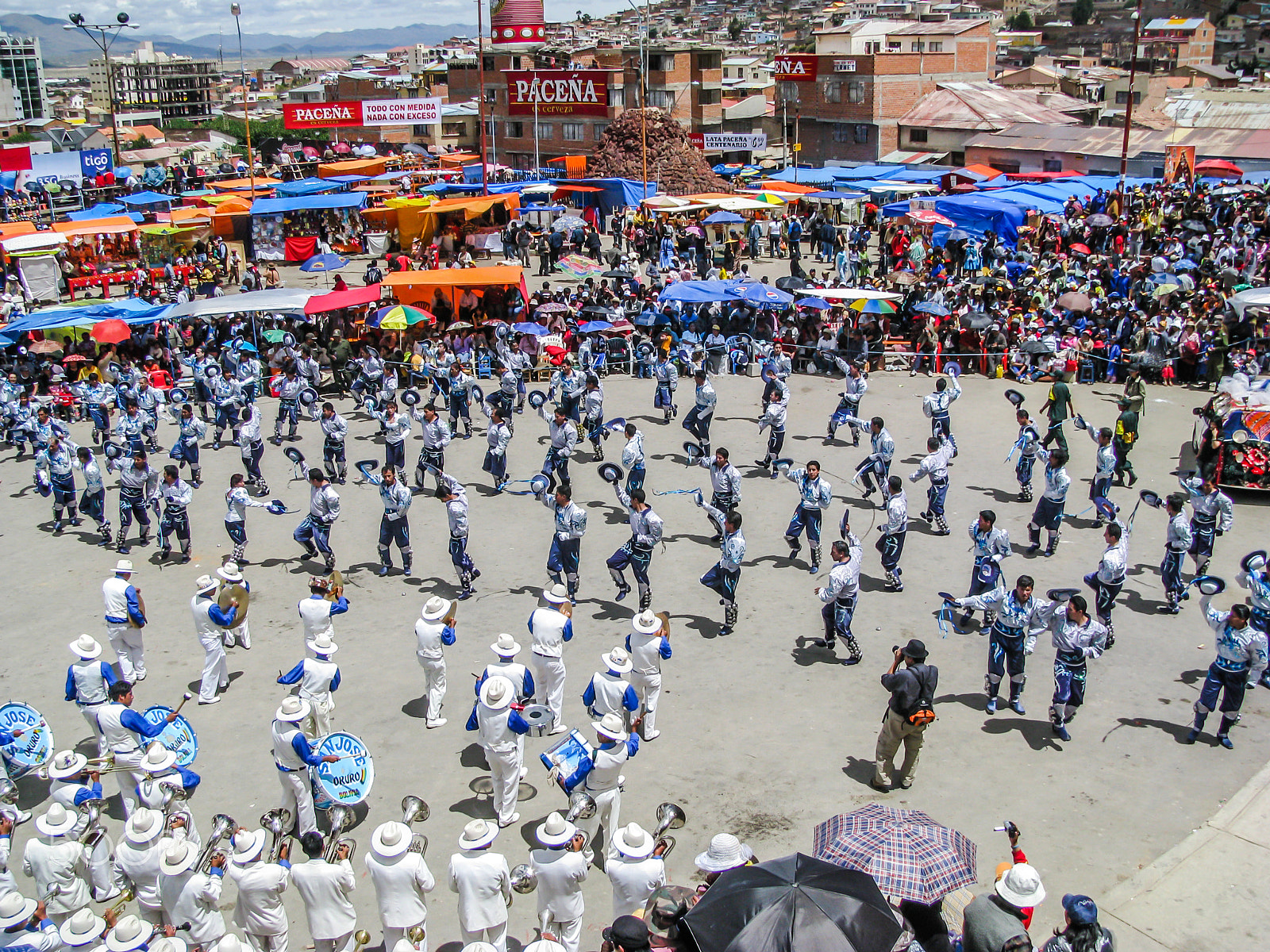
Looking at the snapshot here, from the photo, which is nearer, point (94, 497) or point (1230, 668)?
point (1230, 668)

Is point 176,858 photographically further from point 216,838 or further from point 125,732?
point 125,732

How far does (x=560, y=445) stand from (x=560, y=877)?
334 inches

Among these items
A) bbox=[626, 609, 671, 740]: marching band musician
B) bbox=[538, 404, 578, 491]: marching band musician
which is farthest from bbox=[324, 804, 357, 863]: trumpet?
bbox=[538, 404, 578, 491]: marching band musician

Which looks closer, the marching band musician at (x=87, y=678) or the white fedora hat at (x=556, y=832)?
the white fedora hat at (x=556, y=832)

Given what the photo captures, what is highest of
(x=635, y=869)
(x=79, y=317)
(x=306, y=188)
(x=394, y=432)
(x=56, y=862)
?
(x=306, y=188)

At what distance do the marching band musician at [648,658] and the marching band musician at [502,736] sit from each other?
128 cm

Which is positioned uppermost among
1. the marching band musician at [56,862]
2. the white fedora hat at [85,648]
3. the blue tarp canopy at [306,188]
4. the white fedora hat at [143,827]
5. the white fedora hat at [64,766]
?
the blue tarp canopy at [306,188]

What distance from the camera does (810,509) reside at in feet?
39.7

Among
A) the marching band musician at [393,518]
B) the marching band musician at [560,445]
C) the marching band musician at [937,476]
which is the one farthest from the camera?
the marching band musician at [560,445]

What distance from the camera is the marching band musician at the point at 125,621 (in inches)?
393

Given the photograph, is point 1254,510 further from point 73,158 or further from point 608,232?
point 73,158

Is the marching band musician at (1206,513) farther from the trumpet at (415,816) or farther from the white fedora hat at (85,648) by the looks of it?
the white fedora hat at (85,648)

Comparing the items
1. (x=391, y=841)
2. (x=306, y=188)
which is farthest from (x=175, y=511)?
(x=306, y=188)

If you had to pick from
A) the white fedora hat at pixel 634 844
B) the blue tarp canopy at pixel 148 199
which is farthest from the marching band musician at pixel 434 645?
the blue tarp canopy at pixel 148 199
